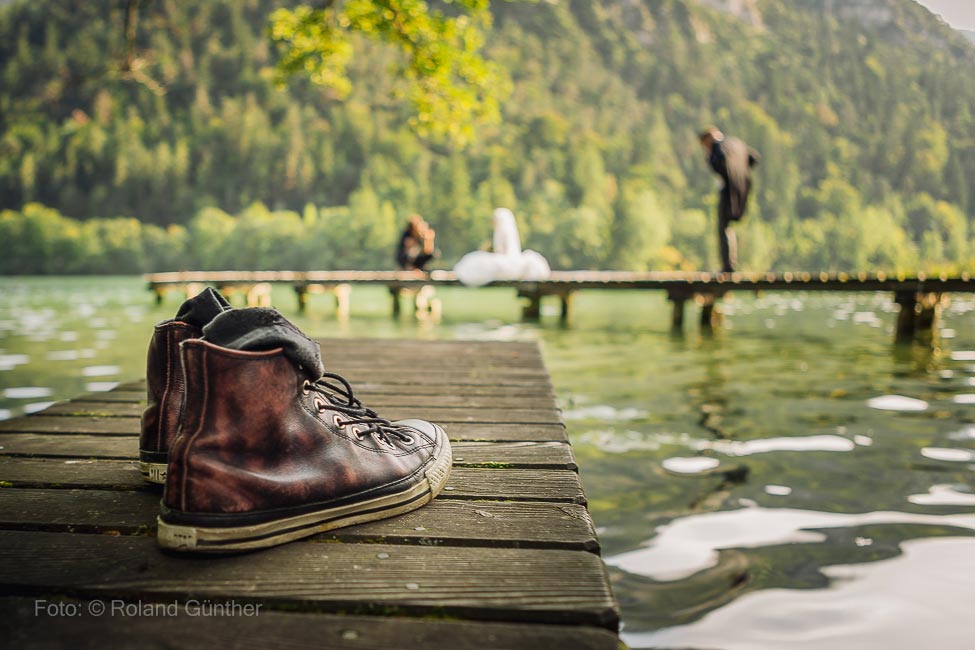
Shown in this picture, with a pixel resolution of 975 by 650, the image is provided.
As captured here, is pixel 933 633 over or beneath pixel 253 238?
beneath

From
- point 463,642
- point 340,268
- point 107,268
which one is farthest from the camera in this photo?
point 107,268

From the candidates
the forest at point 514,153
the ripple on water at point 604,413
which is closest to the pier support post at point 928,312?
the ripple on water at point 604,413

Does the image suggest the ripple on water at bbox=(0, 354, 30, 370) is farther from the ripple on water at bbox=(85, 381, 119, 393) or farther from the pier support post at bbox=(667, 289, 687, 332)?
the pier support post at bbox=(667, 289, 687, 332)

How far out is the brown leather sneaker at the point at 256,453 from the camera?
145cm

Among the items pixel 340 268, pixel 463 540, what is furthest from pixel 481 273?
pixel 340 268

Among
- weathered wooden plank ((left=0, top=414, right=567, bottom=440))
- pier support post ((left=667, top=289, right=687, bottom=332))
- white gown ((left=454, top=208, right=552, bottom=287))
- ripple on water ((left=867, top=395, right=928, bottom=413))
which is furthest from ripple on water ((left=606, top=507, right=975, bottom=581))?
white gown ((left=454, top=208, right=552, bottom=287))

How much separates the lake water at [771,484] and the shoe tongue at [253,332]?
1.39m

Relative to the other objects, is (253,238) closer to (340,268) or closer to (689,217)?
(340,268)

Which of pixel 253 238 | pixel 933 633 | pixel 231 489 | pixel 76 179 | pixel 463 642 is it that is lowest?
pixel 933 633

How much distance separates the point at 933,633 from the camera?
2160 millimetres

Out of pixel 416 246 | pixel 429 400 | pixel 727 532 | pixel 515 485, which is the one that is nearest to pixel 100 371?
pixel 429 400

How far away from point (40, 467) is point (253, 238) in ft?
234

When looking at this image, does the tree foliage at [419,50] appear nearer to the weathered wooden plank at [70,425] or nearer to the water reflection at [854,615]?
the weathered wooden plank at [70,425]

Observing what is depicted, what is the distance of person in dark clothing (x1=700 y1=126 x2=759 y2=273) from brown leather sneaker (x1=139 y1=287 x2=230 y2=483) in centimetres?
1052
